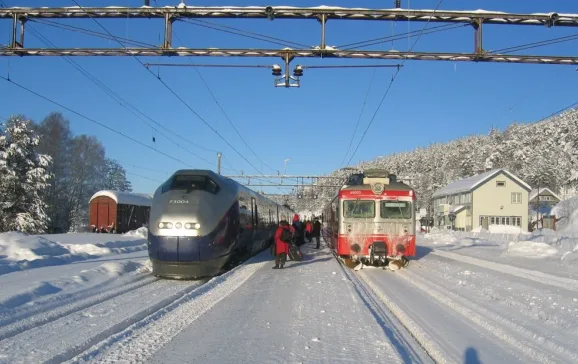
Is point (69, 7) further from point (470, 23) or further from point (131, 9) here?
point (470, 23)

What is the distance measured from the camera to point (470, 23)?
12594 millimetres

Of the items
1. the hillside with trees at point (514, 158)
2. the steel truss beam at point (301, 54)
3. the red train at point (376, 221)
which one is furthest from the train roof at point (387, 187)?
the hillside with trees at point (514, 158)

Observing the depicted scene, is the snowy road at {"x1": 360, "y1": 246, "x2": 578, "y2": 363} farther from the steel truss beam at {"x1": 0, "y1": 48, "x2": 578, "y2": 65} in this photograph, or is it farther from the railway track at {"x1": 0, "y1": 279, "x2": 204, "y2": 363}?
the steel truss beam at {"x1": 0, "y1": 48, "x2": 578, "y2": 65}

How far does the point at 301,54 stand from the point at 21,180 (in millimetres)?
33648

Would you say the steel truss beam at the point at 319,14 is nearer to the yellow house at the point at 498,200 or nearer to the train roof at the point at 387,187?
the train roof at the point at 387,187

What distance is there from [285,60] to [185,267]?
5816mm

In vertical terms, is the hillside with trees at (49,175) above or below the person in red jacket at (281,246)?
above

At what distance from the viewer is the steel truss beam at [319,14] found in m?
12.2

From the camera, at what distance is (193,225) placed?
42.3 feet

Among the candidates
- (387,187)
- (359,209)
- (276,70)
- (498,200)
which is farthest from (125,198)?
(498,200)

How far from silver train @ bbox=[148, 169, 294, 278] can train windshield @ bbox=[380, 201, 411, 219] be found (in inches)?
198

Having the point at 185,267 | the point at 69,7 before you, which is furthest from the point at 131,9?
the point at 185,267

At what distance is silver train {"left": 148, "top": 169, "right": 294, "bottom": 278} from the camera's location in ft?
41.7

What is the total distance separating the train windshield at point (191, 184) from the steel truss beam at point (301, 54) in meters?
3.54
